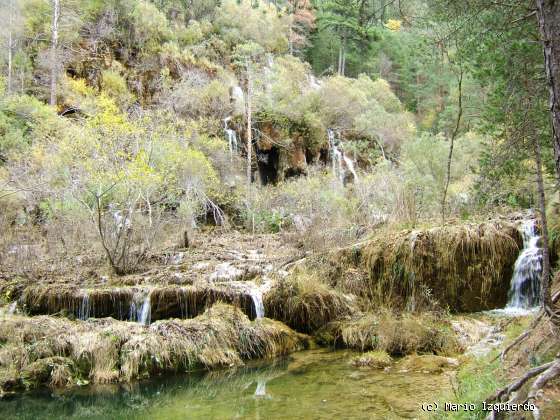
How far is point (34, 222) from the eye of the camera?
18156mm

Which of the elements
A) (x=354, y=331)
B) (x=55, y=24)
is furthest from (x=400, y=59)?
(x=354, y=331)

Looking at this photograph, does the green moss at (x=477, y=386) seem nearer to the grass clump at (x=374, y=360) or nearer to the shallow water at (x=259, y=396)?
the shallow water at (x=259, y=396)

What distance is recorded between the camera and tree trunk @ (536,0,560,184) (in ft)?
10.7

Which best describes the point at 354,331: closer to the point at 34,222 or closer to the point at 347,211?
the point at 347,211

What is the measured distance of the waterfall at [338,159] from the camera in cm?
2931

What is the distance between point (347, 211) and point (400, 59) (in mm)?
30949

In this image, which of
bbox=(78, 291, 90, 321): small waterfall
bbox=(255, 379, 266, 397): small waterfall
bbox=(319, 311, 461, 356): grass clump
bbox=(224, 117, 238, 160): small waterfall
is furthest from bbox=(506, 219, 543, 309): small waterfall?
bbox=(224, 117, 238, 160): small waterfall

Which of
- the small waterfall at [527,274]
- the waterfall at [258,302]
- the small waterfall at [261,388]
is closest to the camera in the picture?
the small waterfall at [261,388]

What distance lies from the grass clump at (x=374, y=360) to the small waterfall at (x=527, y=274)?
3352mm

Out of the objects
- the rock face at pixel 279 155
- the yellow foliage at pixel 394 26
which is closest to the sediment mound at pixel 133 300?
the yellow foliage at pixel 394 26

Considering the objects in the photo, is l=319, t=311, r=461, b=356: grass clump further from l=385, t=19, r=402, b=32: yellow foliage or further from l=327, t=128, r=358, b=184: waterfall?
l=327, t=128, r=358, b=184: waterfall

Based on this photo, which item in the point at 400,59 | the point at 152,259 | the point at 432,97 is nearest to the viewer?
the point at 152,259

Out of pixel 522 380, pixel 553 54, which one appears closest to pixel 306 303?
pixel 522 380

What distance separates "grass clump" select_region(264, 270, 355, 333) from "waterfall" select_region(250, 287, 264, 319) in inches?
4.8
